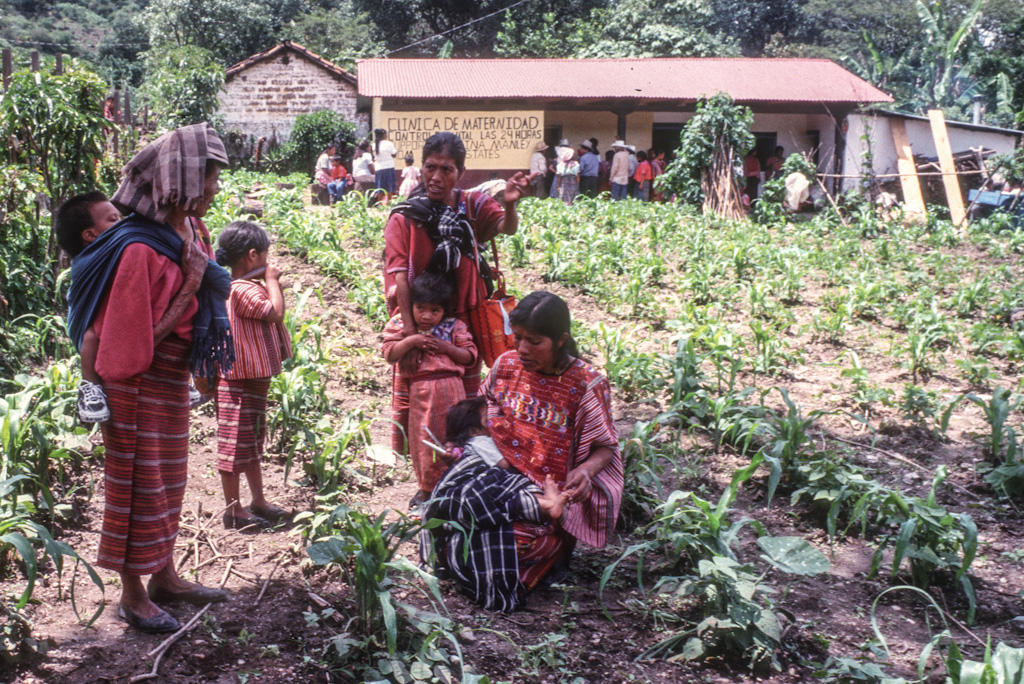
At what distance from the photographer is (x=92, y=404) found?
268cm

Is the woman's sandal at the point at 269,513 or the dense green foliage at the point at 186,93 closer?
the woman's sandal at the point at 269,513

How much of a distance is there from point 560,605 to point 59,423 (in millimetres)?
2284

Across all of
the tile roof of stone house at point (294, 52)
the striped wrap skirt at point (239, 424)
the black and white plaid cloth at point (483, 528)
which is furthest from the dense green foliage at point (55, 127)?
the tile roof of stone house at point (294, 52)

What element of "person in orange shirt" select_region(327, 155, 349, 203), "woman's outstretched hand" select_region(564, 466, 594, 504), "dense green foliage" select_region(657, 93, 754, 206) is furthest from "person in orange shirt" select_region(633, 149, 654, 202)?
"woman's outstretched hand" select_region(564, 466, 594, 504)

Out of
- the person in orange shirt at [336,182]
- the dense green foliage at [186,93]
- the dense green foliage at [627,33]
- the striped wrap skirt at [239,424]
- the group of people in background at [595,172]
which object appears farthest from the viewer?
the dense green foliage at [627,33]

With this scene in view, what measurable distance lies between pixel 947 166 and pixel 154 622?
634 inches

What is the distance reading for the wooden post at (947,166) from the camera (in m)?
15.2

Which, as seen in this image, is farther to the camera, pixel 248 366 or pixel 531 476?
pixel 248 366

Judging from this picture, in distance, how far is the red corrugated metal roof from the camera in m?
19.0

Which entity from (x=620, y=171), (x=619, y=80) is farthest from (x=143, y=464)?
(x=619, y=80)

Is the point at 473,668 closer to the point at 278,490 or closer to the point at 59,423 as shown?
the point at 278,490

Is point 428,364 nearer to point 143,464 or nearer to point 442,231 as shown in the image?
point 442,231

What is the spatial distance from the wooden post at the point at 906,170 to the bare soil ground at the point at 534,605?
11831 millimetres

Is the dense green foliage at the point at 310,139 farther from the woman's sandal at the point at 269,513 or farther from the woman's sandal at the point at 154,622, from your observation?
the woman's sandal at the point at 154,622
